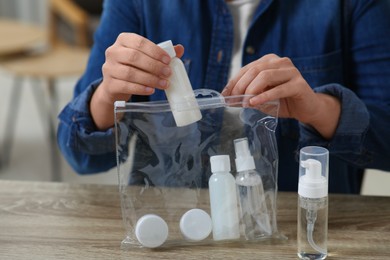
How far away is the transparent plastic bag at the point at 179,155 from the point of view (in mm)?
779

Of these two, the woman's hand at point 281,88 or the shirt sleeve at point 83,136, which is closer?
the woman's hand at point 281,88

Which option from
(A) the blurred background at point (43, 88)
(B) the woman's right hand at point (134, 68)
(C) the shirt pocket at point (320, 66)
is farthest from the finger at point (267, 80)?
(A) the blurred background at point (43, 88)

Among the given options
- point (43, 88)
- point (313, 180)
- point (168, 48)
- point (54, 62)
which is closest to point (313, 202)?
point (313, 180)

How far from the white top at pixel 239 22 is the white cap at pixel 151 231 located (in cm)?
36

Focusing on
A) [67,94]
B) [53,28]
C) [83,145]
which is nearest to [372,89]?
[83,145]

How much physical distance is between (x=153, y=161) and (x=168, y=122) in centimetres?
5

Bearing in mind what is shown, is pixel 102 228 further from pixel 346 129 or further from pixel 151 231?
pixel 346 129

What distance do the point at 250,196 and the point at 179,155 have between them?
0.33ft

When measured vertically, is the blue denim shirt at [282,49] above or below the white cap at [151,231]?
above

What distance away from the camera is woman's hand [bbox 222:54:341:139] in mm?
783

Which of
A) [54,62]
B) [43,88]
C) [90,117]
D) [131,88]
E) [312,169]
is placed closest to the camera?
[312,169]

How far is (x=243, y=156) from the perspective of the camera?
0.77 metres

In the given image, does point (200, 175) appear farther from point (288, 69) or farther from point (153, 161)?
point (288, 69)

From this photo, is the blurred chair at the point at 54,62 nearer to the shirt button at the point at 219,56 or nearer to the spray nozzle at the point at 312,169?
the shirt button at the point at 219,56
